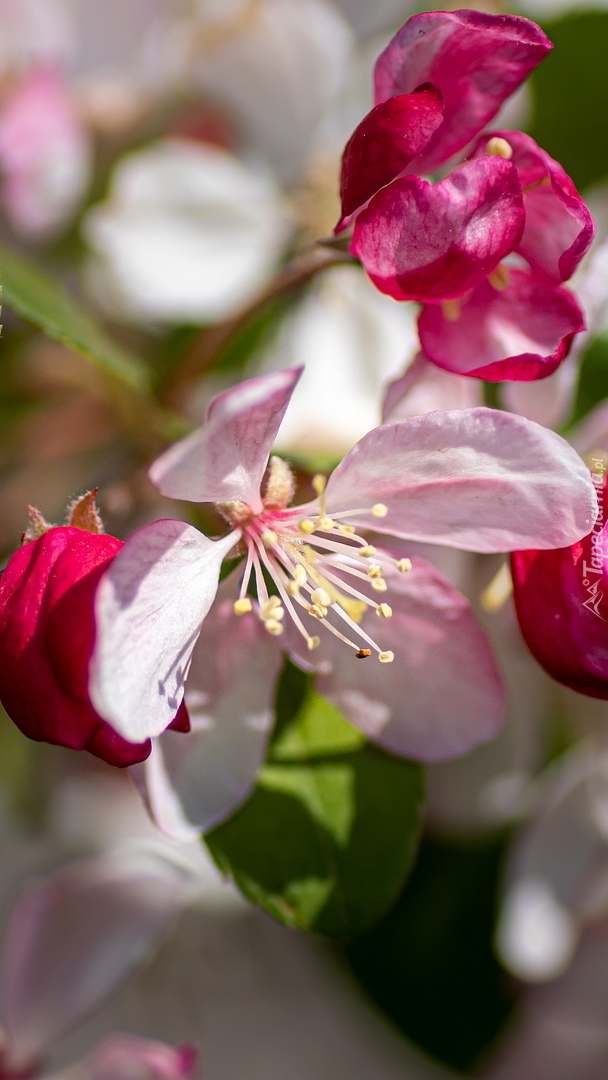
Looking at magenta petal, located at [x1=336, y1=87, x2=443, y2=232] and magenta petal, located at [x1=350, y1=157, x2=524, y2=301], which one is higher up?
magenta petal, located at [x1=336, y1=87, x2=443, y2=232]

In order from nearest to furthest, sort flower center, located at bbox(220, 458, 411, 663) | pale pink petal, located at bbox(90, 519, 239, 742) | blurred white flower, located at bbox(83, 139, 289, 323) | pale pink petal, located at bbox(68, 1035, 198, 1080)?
pale pink petal, located at bbox(90, 519, 239, 742) < flower center, located at bbox(220, 458, 411, 663) < pale pink petal, located at bbox(68, 1035, 198, 1080) < blurred white flower, located at bbox(83, 139, 289, 323)

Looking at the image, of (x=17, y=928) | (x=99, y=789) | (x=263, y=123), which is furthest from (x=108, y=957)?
(x=263, y=123)

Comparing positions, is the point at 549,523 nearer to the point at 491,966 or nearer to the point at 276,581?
the point at 276,581

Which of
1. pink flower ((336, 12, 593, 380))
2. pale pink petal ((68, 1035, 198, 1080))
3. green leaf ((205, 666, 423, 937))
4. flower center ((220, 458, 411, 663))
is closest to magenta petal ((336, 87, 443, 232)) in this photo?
pink flower ((336, 12, 593, 380))

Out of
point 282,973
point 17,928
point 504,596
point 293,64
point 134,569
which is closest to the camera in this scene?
point 134,569

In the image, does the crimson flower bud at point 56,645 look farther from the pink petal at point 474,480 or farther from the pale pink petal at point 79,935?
the pale pink petal at point 79,935

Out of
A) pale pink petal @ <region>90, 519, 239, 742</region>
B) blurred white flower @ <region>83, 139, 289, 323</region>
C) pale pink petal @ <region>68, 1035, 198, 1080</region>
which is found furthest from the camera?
blurred white flower @ <region>83, 139, 289, 323</region>

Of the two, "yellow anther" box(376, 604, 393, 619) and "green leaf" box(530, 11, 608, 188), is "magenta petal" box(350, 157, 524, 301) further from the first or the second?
"green leaf" box(530, 11, 608, 188)
